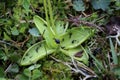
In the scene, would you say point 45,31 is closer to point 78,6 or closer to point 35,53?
point 35,53

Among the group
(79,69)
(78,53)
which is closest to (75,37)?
(78,53)

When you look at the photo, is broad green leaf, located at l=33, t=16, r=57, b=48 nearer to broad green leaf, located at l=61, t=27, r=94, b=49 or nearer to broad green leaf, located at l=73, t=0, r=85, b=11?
broad green leaf, located at l=61, t=27, r=94, b=49

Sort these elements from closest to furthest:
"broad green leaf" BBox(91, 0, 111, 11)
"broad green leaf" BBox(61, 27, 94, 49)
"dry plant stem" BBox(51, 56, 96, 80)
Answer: "dry plant stem" BBox(51, 56, 96, 80) < "broad green leaf" BBox(61, 27, 94, 49) < "broad green leaf" BBox(91, 0, 111, 11)

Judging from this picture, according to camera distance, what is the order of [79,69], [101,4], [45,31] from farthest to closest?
[101,4], [45,31], [79,69]

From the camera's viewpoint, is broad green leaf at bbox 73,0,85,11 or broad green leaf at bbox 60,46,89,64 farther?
broad green leaf at bbox 73,0,85,11

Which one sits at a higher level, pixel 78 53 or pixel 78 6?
pixel 78 6

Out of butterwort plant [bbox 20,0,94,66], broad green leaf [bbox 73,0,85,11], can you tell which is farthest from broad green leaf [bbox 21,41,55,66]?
broad green leaf [bbox 73,0,85,11]

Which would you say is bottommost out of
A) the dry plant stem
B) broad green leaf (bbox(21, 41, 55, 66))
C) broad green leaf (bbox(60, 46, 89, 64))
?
the dry plant stem
